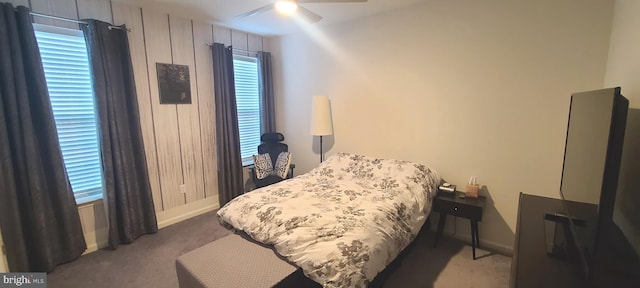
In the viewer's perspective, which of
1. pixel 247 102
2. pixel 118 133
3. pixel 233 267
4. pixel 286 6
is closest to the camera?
pixel 233 267

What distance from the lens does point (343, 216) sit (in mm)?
1978

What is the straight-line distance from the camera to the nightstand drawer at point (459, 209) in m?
2.42

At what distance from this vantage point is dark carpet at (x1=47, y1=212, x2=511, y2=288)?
7.29 ft

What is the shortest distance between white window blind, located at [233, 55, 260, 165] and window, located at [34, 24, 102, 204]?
66.2 inches

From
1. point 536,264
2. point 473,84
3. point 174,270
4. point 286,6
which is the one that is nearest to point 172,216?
point 174,270

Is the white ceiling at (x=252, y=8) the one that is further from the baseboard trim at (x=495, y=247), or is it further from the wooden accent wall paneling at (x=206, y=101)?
the baseboard trim at (x=495, y=247)

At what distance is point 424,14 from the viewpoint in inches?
111

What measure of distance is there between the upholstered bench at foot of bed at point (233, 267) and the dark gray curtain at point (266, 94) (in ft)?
8.18

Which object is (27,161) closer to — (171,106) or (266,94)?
(171,106)

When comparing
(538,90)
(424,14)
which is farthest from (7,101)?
(538,90)

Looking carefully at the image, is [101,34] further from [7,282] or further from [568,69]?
[568,69]

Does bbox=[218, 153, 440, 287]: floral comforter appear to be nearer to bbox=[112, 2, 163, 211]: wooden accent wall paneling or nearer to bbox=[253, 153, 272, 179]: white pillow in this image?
bbox=[253, 153, 272, 179]: white pillow

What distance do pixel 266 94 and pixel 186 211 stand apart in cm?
196

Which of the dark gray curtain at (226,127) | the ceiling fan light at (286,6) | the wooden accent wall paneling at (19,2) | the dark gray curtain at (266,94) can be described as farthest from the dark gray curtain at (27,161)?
the dark gray curtain at (266,94)
